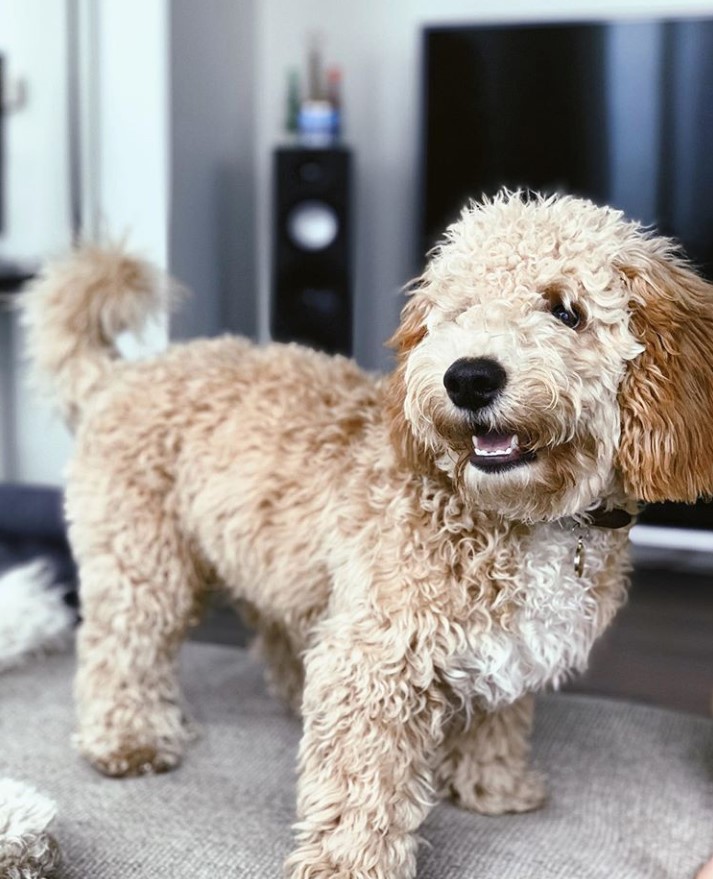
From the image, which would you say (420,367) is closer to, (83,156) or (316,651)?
(316,651)

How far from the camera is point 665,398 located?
1.17 m

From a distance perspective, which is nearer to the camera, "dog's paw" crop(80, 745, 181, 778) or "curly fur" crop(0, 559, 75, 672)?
"dog's paw" crop(80, 745, 181, 778)

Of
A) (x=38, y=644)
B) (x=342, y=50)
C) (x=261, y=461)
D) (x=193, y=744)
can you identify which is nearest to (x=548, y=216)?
(x=261, y=461)

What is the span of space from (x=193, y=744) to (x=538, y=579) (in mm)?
758

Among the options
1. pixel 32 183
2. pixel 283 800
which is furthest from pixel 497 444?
pixel 32 183

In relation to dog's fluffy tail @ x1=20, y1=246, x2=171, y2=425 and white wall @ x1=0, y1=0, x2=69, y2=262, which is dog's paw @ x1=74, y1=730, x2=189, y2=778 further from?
white wall @ x1=0, y1=0, x2=69, y2=262

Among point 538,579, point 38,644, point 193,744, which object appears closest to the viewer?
point 538,579

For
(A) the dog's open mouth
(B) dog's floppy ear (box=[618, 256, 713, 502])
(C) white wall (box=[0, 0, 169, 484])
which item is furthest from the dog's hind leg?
(C) white wall (box=[0, 0, 169, 484])

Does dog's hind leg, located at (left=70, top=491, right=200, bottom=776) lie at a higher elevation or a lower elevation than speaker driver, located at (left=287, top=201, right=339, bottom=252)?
lower

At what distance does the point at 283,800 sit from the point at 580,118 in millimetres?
2180

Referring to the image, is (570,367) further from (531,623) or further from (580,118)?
(580,118)

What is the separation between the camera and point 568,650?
1.34 m

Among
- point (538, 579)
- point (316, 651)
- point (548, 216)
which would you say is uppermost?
point (548, 216)

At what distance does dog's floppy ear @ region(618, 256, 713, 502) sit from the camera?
3.85 ft
